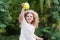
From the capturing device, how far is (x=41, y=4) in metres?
5.89

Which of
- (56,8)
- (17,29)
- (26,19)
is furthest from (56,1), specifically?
(26,19)

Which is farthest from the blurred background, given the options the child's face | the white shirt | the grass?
the white shirt

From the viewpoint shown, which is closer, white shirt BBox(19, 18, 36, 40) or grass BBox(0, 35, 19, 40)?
white shirt BBox(19, 18, 36, 40)

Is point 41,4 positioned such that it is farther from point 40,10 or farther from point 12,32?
point 12,32

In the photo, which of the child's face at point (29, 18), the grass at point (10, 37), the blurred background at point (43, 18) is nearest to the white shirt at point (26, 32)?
the child's face at point (29, 18)

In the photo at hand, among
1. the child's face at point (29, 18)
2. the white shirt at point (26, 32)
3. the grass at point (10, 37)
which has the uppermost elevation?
the child's face at point (29, 18)

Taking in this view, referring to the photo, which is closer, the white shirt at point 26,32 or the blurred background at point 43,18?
the white shirt at point 26,32

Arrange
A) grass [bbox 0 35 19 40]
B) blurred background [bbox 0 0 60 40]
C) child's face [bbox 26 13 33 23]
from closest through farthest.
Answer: child's face [bbox 26 13 33 23] → blurred background [bbox 0 0 60 40] → grass [bbox 0 35 19 40]

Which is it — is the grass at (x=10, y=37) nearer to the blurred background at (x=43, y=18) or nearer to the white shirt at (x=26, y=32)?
the blurred background at (x=43, y=18)

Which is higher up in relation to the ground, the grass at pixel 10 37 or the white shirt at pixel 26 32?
the white shirt at pixel 26 32

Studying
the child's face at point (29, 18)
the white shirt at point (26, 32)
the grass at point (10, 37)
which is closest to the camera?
the white shirt at point (26, 32)

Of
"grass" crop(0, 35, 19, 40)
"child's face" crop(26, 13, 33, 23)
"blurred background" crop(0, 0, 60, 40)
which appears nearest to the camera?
"child's face" crop(26, 13, 33, 23)

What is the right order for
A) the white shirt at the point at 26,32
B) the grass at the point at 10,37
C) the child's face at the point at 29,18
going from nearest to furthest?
1. the white shirt at the point at 26,32
2. the child's face at the point at 29,18
3. the grass at the point at 10,37

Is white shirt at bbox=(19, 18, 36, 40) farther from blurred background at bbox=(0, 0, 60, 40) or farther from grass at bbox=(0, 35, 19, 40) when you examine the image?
grass at bbox=(0, 35, 19, 40)
